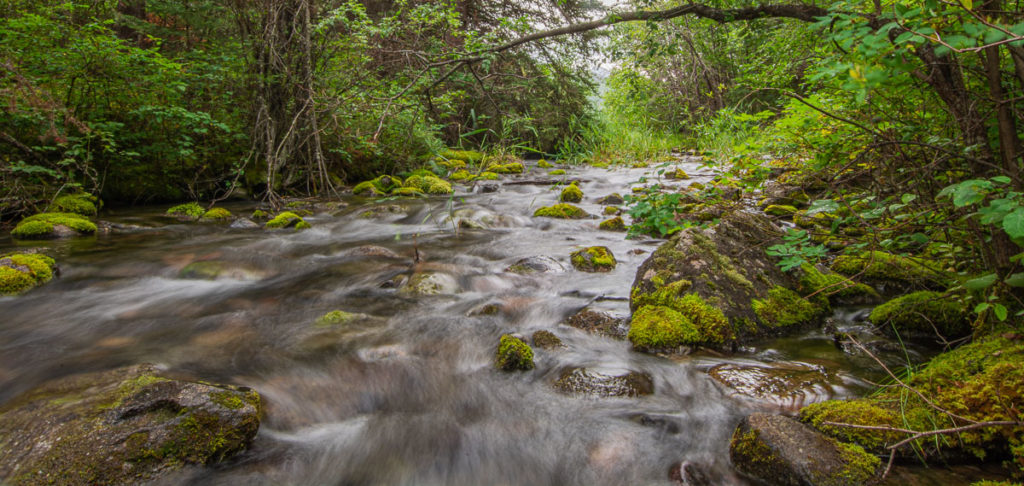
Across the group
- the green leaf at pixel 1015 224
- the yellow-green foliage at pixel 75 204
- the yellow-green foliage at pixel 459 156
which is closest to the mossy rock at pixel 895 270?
the green leaf at pixel 1015 224

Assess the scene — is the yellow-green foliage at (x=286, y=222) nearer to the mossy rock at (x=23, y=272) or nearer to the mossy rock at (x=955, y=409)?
the mossy rock at (x=23, y=272)

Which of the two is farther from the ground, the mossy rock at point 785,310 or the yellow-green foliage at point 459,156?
the yellow-green foliage at point 459,156

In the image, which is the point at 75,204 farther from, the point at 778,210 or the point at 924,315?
the point at 924,315

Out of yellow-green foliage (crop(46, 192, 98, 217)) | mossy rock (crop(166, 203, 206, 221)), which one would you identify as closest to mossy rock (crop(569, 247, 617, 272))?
mossy rock (crop(166, 203, 206, 221))

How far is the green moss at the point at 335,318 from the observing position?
379 cm

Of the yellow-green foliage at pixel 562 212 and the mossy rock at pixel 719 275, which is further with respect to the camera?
the yellow-green foliage at pixel 562 212

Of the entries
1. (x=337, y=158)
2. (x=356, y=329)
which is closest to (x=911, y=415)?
(x=356, y=329)

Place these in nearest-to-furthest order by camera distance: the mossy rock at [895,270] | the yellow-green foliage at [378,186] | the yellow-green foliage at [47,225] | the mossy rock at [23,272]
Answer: the mossy rock at [895,270] → the mossy rock at [23,272] → the yellow-green foliage at [47,225] → the yellow-green foliage at [378,186]

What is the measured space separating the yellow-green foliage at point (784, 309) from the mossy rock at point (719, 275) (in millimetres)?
37

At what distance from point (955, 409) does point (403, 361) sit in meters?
2.88

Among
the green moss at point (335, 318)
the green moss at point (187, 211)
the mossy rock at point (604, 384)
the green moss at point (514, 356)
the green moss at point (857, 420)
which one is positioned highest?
the green moss at point (187, 211)

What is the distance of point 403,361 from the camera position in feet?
10.7

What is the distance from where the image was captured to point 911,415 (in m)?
1.99

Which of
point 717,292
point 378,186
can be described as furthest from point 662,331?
point 378,186
